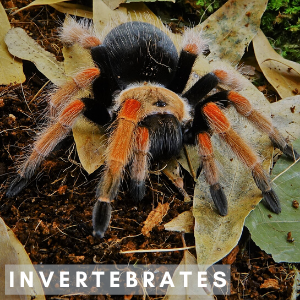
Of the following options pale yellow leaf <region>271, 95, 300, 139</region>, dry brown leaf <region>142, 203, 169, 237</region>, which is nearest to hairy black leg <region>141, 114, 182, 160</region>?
dry brown leaf <region>142, 203, 169, 237</region>

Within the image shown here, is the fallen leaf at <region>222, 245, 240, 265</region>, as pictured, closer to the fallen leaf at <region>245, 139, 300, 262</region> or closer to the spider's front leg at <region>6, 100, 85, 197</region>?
the fallen leaf at <region>245, 139, 300, 262</region>

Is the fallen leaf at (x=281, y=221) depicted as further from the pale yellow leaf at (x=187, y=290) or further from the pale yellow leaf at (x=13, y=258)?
the pale yellow leaf at (x=13, y=258)

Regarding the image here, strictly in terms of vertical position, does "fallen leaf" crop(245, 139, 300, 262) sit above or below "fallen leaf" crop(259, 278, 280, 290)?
above

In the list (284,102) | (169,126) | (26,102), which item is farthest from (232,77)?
(26,102)

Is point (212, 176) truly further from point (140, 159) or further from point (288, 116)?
point (288, 116)

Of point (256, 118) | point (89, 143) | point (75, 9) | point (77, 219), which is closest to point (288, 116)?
point (256, 118)

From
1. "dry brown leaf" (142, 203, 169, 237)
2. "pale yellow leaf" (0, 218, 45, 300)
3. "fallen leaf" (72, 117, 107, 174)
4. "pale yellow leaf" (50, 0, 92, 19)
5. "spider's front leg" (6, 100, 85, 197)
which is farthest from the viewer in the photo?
"pale yellow leaf" (50, 0, 92, 19)
